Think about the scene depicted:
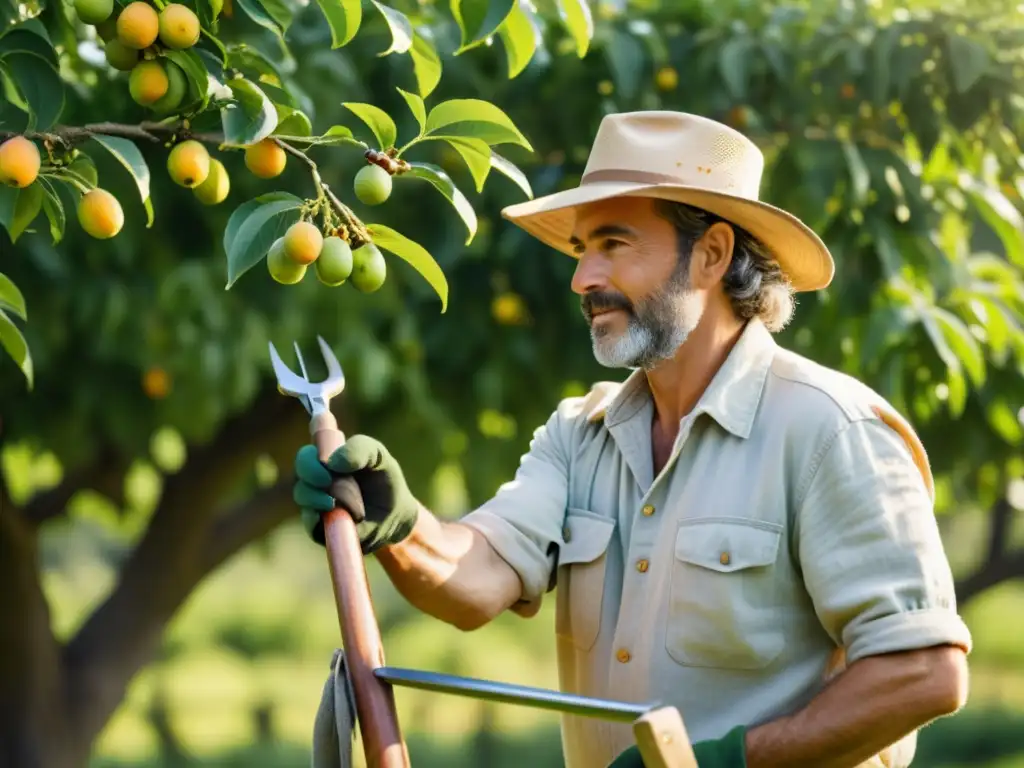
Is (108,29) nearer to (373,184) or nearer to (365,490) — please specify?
(373,184)

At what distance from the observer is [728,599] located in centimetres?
235

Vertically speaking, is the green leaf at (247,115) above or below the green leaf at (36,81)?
above

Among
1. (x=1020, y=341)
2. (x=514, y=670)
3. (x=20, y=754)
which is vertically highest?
(x=1020, y=341)

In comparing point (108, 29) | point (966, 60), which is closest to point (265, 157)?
point (108, 29)

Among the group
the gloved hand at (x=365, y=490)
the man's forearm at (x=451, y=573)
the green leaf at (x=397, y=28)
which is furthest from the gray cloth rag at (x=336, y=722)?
the green leaf at (x=397, y=28)

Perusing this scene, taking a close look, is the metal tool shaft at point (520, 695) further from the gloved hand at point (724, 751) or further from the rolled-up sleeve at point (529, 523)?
the rolled-up sleeve at point (529, 523)

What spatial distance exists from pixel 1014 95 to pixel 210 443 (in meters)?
3.01

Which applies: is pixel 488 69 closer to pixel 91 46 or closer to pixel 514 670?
pixel 91 46

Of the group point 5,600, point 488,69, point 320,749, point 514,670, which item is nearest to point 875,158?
point 488,69

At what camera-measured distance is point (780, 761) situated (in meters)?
2.20

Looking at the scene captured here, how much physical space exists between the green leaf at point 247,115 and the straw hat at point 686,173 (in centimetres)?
58

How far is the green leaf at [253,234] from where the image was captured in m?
2.11

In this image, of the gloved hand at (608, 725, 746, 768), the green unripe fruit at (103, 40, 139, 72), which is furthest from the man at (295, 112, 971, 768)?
the green unripe fruit at (103, 40, 139, 72)

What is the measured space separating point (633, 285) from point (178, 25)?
85 cm
